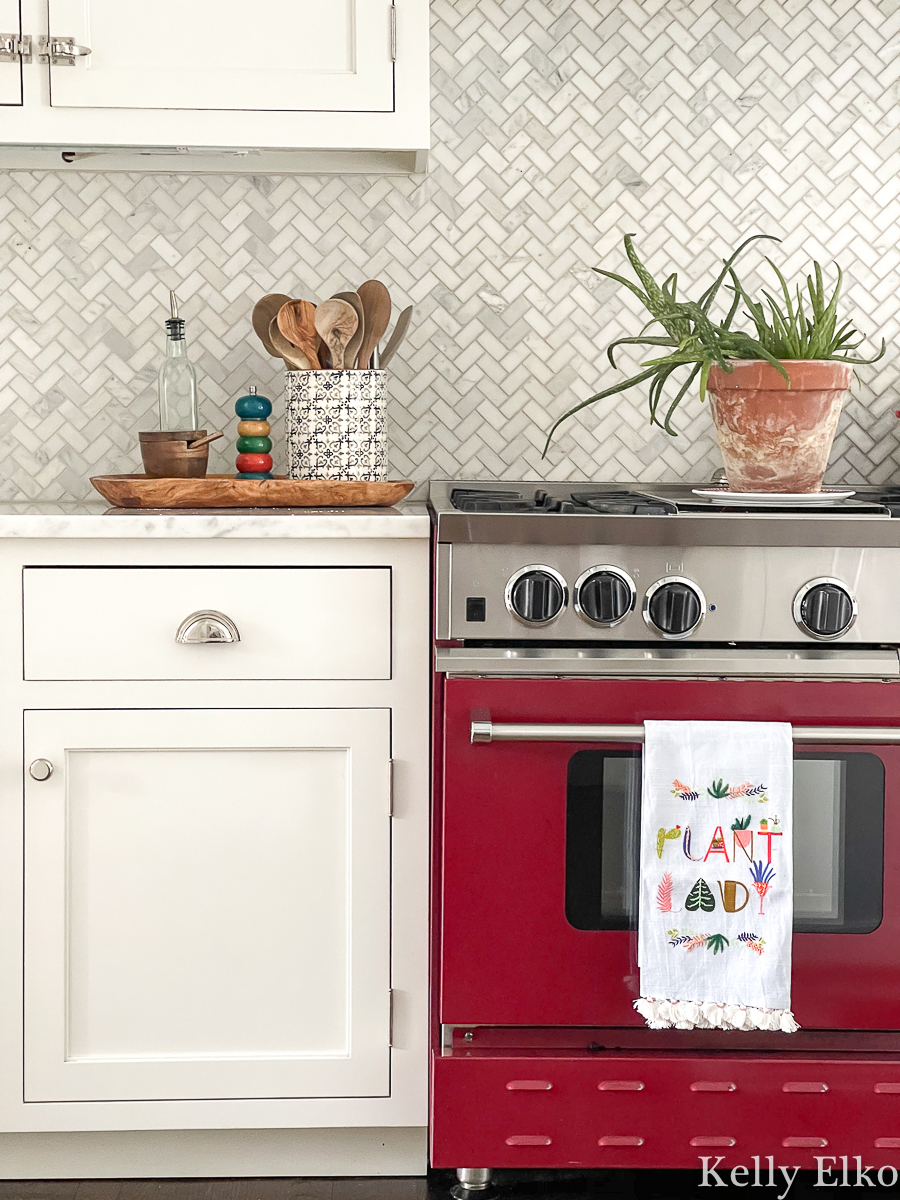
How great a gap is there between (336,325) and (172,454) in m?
0.34

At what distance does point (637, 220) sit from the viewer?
2.14 meters

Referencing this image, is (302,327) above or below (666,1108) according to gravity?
above

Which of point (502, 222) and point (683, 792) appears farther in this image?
point (502, 222)

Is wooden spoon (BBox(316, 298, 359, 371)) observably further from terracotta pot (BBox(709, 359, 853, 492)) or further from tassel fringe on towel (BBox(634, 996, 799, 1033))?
tassel fringe on towel (BBox(634, 996, 799, 1033))

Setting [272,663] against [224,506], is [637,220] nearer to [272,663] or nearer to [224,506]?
[224,506]

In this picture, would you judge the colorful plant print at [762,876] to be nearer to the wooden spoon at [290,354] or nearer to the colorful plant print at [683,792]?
the colorful plant print at [683,792]

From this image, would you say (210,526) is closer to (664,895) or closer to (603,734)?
(603,734)

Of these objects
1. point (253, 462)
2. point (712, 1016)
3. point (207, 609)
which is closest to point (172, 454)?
point (253, 462)

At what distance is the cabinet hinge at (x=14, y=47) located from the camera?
1.73m

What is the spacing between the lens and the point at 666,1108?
1533mm

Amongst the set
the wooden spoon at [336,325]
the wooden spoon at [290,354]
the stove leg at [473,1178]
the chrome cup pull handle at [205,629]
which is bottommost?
the stove leg at [473,1178]

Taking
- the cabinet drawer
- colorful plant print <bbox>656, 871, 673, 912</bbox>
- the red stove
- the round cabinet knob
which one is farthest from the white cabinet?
colorful plant print <bbox>656, 871, 673, 912</bbox>

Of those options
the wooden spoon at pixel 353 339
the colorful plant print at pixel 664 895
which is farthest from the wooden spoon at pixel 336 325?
the colorful plant print at pixel 664 895

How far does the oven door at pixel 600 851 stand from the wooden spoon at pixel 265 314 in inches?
30.8
